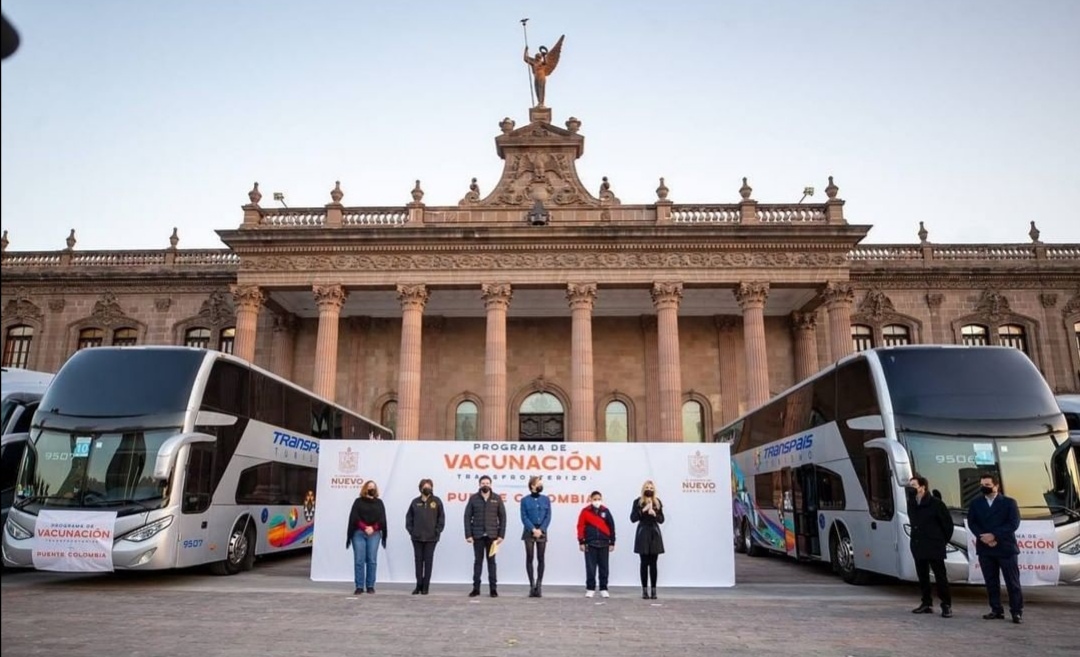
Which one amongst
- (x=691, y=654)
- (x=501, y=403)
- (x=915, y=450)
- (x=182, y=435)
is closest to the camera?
(x=691, y=654)

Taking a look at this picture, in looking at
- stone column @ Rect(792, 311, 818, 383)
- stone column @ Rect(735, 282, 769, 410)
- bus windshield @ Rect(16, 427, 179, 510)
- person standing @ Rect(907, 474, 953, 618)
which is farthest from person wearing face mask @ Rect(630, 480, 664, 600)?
stone column @ Rect(792, 311, 818, 383)

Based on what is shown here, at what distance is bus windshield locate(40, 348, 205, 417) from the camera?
42.7ft

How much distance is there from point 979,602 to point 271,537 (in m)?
13.7

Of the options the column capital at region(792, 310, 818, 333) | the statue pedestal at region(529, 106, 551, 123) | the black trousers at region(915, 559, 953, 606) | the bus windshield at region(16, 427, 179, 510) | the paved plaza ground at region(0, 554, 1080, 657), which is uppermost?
the statue pedestal at region(529, 106, 551, 123)

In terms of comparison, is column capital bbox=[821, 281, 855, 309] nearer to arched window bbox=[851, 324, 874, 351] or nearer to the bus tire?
arched window bbox=[851, 324, 874, 351]

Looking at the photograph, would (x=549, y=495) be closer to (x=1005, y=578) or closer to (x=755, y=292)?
(x=1005, y=578)

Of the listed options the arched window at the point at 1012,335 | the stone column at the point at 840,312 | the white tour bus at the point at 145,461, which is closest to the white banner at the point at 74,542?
the white tour bus at the point at 145,461

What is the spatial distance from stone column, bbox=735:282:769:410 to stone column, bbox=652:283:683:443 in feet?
8.02

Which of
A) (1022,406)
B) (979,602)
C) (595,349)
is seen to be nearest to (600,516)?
(979,602)

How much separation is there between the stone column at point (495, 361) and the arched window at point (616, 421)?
590 centimetres

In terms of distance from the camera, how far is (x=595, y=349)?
32938mm

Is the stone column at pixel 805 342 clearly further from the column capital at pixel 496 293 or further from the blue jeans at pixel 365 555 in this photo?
the blue jeans at pixel 365 555

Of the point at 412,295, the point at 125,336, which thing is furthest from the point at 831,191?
the point at 125,336

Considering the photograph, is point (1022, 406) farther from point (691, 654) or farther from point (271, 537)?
point (271, 537)
